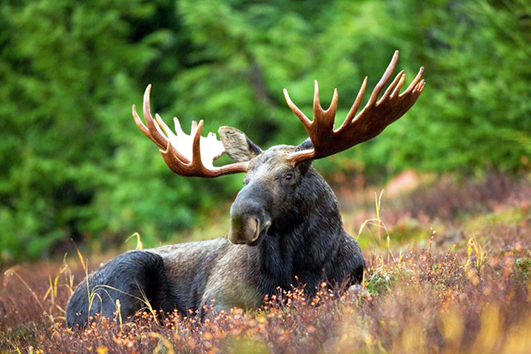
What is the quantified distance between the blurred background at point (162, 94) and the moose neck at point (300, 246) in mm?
8442

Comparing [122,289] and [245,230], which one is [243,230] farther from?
[122,289]

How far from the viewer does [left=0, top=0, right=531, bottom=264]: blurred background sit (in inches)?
599

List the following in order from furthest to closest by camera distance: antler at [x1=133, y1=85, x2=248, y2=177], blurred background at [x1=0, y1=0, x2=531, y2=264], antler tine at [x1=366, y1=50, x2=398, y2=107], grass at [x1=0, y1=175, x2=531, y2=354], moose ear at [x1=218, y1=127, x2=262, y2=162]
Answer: blurred background at [x1=0, y1=0, x2=531, y2=264], moose ear at [x1=218, y1=127, x2=262, y2=162], antler at [x1=133, y1=85, x2=248, y2=177], antler tine at [x1=366, y1=50, x2=398, y2=107], grass at [x1=0, y1=175, x2=531, y2=354]

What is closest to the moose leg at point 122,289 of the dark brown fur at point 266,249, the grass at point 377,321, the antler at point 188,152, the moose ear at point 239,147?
the dark brown fur at point 266,249

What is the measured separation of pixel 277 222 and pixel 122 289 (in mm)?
1657

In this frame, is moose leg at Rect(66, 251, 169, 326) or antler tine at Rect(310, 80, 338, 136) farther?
moose leg at Rect(66, 251, 169, 326)

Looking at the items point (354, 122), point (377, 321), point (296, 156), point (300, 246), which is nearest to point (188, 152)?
point (296, 156)

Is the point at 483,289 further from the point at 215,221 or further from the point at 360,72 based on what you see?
the point at 360,72

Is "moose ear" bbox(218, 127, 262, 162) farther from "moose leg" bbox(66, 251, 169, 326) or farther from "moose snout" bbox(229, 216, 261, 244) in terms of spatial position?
"moose leg" bbox(66, 251, 169, 326)

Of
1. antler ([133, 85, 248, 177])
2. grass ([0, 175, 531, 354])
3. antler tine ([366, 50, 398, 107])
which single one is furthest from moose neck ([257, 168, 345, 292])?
antler tine ([366, 50, 398, 107])

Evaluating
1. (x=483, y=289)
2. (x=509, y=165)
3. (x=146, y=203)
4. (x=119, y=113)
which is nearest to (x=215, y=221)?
(x=146, y=203)

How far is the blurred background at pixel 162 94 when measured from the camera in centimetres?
1520

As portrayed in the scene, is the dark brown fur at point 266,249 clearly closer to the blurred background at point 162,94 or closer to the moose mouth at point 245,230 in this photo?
the moose mouth at point 245,230

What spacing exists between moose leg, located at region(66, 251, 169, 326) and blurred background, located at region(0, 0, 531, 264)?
7875 millimetres
